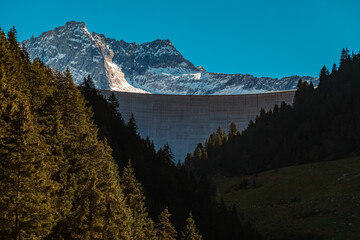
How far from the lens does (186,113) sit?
14238 centimetres

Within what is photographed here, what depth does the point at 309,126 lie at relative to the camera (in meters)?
93.6

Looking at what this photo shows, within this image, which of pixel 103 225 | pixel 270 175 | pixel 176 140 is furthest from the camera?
pixel 176 140

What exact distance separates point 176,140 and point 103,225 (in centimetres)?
11774

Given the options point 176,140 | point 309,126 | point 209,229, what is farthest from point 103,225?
point 176,140

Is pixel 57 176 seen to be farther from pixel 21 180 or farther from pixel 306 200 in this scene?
pixel 306 200

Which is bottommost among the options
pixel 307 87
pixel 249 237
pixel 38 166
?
pixel 249 237

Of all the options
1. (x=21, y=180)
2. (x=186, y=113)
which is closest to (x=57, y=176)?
(x=21, y=180)

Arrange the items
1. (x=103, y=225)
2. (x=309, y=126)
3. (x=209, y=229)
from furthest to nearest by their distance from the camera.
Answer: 1. (x=309, y=126)
2. (x=209, y=229)
3. (x=103, y=225)

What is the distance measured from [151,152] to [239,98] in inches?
3512

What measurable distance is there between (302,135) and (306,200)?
1493 inches

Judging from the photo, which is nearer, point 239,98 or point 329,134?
point 329,134

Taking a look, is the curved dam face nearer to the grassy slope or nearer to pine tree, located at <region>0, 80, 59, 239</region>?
the grassy slope

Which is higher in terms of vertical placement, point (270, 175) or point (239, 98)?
point (239, 98)

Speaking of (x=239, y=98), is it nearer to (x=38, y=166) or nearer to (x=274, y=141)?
(x=274, y=141)
